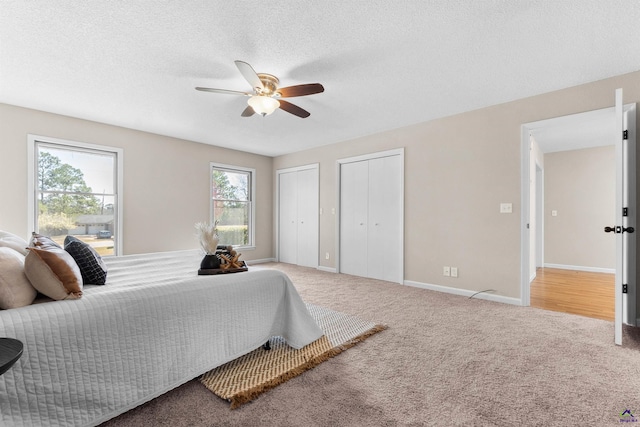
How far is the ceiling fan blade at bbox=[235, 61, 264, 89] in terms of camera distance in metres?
2.12

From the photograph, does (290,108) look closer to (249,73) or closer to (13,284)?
(249,73)

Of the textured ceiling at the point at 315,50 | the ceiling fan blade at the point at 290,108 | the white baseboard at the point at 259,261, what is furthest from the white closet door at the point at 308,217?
the ceiling fan blade at the point at 290,108

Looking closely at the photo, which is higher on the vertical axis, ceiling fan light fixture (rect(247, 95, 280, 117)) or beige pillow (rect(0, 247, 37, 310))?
ceiling fan light fixture (rect(247, 95, 280, 117))

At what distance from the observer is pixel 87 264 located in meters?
1.84

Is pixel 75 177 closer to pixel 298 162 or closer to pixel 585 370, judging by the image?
pixel 298 162

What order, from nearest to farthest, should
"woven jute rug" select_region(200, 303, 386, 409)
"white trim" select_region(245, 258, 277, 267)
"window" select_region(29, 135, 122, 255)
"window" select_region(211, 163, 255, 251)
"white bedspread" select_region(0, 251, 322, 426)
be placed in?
1. "white bedspread" select_region(0, 251, 322, 426)
2. "woven jute rug" select_region(200, 303, 386, 409)
3. "window" select_region(29, 135, 122, 255)
4. "window" select_region(211, 163, 255, 251)
5. "white trim" select_region(245, 258, 277, 267)

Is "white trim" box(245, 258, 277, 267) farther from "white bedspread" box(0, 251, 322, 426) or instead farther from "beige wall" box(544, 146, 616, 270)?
"beige wall" box(544, 146, 616, 270)

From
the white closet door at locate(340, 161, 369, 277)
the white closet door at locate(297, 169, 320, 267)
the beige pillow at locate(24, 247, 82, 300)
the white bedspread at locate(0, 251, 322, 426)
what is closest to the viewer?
the white bedspread at locate(0, 251, 322, 426)

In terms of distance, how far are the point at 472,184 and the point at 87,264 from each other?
13.3ft

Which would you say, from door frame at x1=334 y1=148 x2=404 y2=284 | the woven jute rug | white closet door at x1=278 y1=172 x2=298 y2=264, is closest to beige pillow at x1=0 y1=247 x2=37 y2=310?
the woven jute rug

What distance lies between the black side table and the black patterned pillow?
0.76m

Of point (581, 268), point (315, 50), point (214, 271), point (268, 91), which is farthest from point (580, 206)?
point (214, 271)

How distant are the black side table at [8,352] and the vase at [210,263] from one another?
3.37 ft

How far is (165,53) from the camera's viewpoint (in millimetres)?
2391
